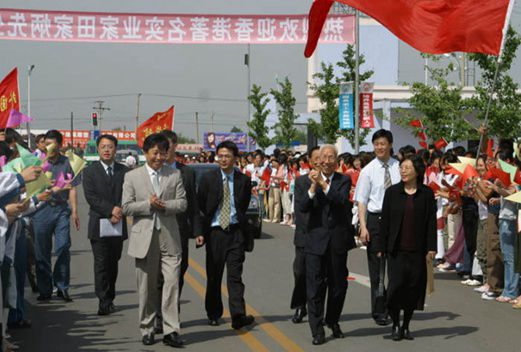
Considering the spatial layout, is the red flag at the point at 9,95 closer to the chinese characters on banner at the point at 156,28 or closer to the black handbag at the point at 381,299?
the black handbag at the point at 381,299

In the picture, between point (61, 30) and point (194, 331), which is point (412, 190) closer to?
point (194, 331)

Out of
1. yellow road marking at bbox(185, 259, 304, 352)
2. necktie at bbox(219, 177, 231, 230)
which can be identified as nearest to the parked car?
yellow road marking at bbox(185, 259, 304, 352)

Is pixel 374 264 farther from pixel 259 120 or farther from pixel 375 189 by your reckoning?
pixel 259 120

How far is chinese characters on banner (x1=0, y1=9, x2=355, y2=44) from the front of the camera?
25.4m

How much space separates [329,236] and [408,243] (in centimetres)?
82

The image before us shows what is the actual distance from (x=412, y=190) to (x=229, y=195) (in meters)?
2.02

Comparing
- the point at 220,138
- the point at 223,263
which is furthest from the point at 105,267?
the point at 220,138

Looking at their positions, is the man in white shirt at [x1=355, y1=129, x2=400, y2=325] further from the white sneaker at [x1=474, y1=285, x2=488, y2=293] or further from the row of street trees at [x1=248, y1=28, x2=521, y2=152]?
the row of street trees at [x1=248, y1=28, x2=521, y2=152]

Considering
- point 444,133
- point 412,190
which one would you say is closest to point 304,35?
point 444,133

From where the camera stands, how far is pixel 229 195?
1010 cm

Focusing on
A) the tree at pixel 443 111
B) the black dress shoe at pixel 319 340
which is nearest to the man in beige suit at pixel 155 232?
the black dress shoe at pixel 319 340

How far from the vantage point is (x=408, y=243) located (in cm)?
941

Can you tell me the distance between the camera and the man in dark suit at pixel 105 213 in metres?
10.7

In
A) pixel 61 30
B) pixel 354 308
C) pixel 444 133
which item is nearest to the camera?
pixel 354 308
